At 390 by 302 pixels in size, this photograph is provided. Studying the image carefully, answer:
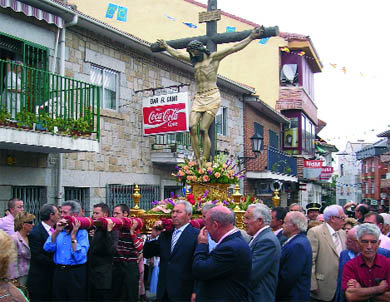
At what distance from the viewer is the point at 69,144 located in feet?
31.1

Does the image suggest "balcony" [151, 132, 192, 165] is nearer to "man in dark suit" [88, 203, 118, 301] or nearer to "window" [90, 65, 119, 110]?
"window" [90, 65, 119, 110]

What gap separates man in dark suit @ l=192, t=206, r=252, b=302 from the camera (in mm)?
4016

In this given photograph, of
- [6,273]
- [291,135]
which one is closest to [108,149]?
[6,273]

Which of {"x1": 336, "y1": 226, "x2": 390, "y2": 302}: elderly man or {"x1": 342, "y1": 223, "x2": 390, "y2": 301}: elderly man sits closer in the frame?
{"x1": 342, "y1": 223, "x2": 390, "y2": 301}: elderly man

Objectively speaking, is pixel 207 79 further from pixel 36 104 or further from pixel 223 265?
pixel 223 265

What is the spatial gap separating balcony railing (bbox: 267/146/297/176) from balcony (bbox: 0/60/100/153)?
11.1m

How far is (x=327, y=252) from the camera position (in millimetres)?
5988

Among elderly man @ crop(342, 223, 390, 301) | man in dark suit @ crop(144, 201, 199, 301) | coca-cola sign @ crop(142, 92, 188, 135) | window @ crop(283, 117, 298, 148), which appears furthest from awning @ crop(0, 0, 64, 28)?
window @ crop(283, 117, 298, 148)

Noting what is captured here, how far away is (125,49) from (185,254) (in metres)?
8.78

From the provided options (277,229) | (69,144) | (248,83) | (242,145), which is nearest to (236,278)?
(277,229)

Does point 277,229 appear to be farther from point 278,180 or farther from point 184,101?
point 278,180

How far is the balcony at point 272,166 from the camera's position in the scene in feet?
63.1

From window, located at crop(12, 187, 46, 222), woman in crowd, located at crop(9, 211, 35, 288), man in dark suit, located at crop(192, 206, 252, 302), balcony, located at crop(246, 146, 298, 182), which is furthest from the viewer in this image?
balcony, located at crop(246, 146, 298, 182)

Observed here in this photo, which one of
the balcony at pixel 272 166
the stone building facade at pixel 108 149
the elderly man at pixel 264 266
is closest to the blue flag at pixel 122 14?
the stone building facade at pixel 108 149
